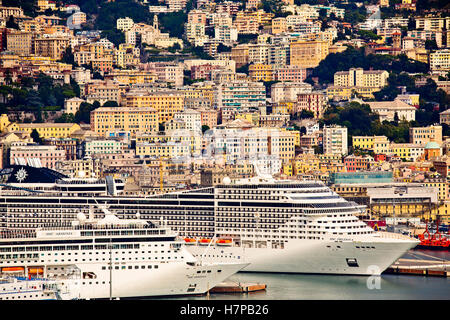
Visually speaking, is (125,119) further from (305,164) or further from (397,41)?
(397,41)

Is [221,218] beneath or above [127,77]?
beneath

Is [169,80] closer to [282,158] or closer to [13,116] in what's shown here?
[13,116]

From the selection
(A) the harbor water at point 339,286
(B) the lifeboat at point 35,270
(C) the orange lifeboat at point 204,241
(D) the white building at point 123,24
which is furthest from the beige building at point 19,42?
(B) the lifeboat at point 35,270

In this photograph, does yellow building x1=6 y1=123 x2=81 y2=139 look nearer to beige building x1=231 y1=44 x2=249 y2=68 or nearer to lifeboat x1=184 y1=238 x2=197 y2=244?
beige building x1=231 y1=44 x2=249 y2=68

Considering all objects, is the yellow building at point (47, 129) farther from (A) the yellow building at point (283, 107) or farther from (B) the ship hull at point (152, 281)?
(B) the ship hull at point (152, 281)

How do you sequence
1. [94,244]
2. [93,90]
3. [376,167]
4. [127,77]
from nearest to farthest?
[94,244], [376,167], [93,90], [127,77]

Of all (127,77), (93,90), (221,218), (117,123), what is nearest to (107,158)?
(117,123)
